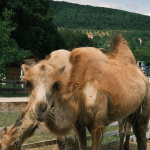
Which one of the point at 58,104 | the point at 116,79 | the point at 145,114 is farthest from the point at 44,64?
the point at 145,114

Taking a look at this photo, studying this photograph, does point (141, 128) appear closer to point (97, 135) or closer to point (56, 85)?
point (97, 135)

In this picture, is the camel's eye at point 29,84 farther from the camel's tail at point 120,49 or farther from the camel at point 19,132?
the camel's tail at point 120,49

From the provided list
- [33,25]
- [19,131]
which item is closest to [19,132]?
[19,131]

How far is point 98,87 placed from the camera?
4109 millimetres

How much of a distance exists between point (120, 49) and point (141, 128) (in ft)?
5.26

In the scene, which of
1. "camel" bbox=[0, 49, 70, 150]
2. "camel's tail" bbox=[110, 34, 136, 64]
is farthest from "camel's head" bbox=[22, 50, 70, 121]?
"camel's tail" bbox=[110, 34, 136, 64]

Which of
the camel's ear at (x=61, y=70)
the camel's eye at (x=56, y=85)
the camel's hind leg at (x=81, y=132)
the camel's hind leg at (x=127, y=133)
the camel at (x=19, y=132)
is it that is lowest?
the camel's hind leg at (x=127, y=133)

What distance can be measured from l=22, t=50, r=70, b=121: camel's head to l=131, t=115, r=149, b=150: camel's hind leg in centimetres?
241

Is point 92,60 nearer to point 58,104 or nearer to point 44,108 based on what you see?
point 58,104

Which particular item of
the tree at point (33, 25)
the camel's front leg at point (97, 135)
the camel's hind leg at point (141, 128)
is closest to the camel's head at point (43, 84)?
the camel's front leg at point (97, 135)

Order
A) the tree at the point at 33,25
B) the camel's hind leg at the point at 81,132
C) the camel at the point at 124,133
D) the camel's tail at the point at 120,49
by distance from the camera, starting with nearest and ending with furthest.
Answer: the camel's hind leg at the point at 81,132 → the camel's tail at the point at 120,49 → the camel at the point at 124,133 → the tree at the point at 33,25

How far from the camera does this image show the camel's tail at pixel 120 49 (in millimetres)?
5504

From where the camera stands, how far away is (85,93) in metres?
4.02

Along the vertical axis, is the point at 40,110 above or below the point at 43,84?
below
